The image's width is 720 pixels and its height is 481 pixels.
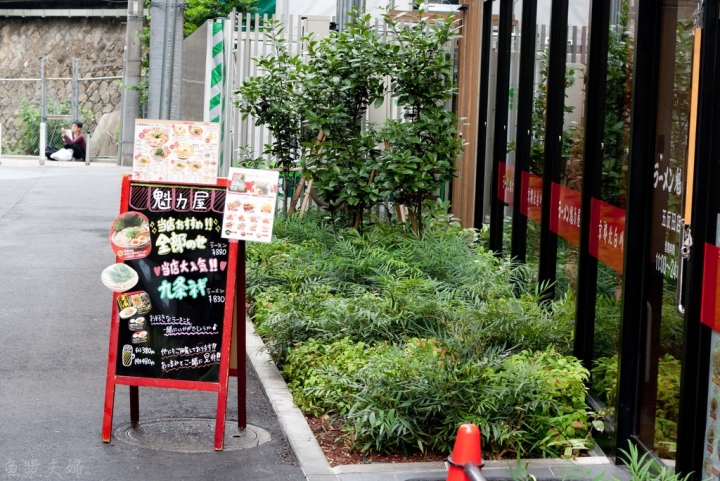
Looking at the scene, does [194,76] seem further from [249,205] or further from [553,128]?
[249,205]

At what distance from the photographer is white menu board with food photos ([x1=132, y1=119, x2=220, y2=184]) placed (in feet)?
19.0

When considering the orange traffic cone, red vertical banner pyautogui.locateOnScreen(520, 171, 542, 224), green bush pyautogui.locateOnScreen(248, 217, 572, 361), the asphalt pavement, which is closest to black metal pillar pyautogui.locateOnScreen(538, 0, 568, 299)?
green bush pyautogui.locateOnScreen(248, 217, 572, 361)

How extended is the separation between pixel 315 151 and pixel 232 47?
3247 millimetres

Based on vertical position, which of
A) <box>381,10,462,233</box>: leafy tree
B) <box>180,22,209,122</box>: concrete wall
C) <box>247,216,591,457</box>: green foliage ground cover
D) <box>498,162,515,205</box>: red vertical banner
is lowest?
<box>247,216,591,457</box>: green foliage ground cover

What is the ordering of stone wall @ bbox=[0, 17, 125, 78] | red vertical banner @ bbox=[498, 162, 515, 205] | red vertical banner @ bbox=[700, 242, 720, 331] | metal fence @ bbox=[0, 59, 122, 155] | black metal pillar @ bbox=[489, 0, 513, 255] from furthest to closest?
stone wall @ bbox=[0, 17, 125, 78]
metal fence @ bbox=[0, 59, 122, 155]
black metal pillar @ bbox=[489, 0, 513, 255]
red vertical banner @ bbox=[498, 162, 515, 205]
red vertical banner @ bbox=[700, 242, 720, 331]

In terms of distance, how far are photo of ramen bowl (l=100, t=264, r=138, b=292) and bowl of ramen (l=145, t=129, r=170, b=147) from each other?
70cm

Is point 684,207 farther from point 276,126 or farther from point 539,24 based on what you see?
point 276,126

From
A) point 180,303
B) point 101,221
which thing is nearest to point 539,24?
point 180,303

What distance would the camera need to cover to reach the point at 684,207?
176 inches

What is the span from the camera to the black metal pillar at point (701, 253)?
4.23 m

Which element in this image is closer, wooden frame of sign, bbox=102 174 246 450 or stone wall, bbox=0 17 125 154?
wooden frame of sign, bbox=102 174 246 450

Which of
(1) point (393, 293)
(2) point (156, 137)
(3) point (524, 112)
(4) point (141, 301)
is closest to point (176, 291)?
(4) point (141, 301)

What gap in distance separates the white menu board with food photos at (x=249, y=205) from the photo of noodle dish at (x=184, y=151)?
254 mm

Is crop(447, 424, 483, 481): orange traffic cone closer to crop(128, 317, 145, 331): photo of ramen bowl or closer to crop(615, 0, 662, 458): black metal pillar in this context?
crop(615, 0, 662, 458): black metal pillar
